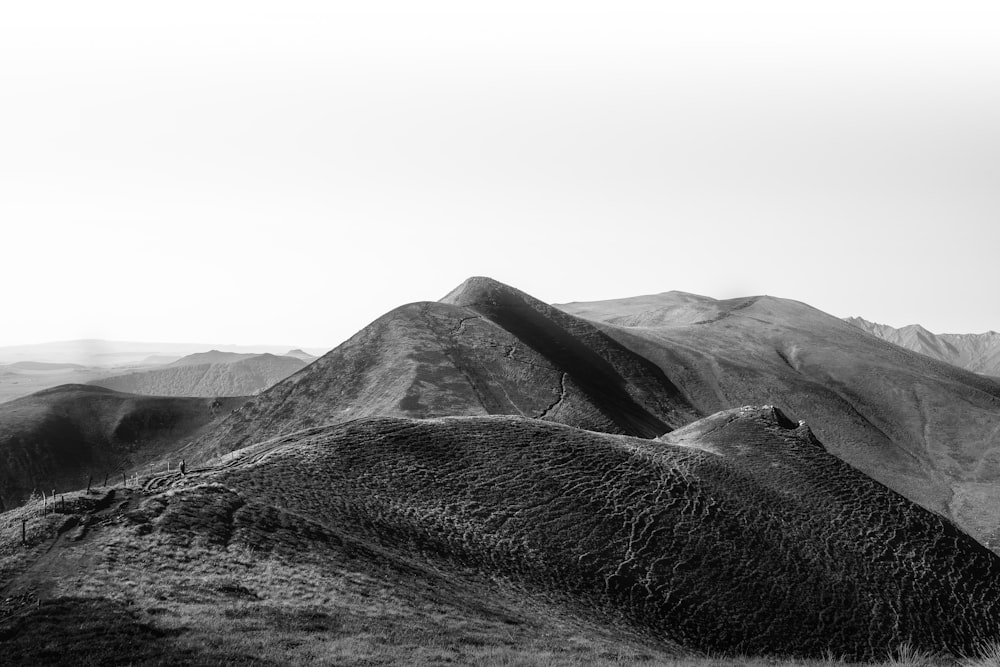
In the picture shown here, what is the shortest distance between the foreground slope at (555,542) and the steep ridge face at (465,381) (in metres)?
25.3

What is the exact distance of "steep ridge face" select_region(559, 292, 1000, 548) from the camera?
92.6 m

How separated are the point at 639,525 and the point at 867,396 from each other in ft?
330

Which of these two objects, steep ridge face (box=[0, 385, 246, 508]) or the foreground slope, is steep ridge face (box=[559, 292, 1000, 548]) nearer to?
the foreground slope

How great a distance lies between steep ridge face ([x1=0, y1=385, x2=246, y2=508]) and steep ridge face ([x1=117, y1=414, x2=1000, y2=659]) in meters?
61.1

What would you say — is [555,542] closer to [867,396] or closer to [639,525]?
[639,525]

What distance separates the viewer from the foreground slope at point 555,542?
71.8ft

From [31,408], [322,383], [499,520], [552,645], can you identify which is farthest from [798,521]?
[31,408]

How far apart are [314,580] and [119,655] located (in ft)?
24.1

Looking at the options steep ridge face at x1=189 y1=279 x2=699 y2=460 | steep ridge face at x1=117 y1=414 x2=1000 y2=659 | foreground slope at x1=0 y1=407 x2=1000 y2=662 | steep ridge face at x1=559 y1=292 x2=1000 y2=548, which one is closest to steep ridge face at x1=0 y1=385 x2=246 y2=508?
steep ridge face at x1=189 y1=279 x2=699 y2=460

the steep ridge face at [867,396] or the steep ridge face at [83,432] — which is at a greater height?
the steep ridge face at [83,432]

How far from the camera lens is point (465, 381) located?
245ft

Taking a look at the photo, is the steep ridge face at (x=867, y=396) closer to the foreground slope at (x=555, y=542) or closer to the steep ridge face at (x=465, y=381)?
the steep ridge face at (x=465, y=381)

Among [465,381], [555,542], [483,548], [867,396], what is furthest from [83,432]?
[867,396]

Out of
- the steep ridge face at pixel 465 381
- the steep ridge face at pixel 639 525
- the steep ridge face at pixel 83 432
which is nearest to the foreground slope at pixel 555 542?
the steep ridge face at pixel 639 525
